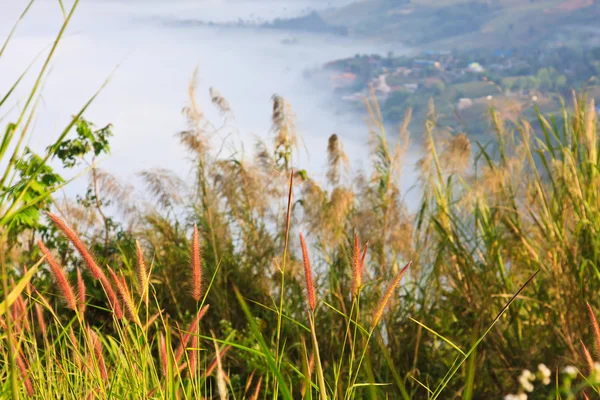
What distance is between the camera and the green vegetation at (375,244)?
2332mm

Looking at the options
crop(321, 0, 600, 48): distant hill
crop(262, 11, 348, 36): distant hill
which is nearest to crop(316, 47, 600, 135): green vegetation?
crop(321, 0, 600, 48): distant hill

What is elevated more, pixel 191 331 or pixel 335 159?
pixel 191 331

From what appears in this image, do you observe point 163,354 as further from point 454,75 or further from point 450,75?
point 450,75

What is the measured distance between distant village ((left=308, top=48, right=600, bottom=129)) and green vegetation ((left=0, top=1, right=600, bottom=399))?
7.12 meters

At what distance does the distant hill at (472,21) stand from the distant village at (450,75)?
80.0 inches

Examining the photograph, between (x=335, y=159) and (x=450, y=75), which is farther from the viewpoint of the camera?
(x=450, y=75)

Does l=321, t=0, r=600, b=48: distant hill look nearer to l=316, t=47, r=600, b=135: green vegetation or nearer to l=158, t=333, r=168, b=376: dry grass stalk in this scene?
l=316, t=47, r=600, b=135: green vegetation

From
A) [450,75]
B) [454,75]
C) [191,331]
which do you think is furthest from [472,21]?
[191,331]

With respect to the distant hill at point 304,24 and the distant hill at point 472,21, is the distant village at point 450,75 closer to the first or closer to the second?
the distant hill at point 472,21

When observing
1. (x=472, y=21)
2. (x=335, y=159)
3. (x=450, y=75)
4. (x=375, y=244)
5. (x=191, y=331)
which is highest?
(x=472, y=21)

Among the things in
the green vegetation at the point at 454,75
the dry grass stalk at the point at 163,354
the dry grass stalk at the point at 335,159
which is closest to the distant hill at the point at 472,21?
the green vegetation at the point at 454,75

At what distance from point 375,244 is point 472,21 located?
2197 centimetres

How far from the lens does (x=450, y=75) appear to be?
49.0ft

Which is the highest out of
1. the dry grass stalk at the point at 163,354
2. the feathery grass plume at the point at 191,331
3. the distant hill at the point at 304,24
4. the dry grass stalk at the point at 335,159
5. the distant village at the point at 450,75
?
the distant hill at the point at 304,24
